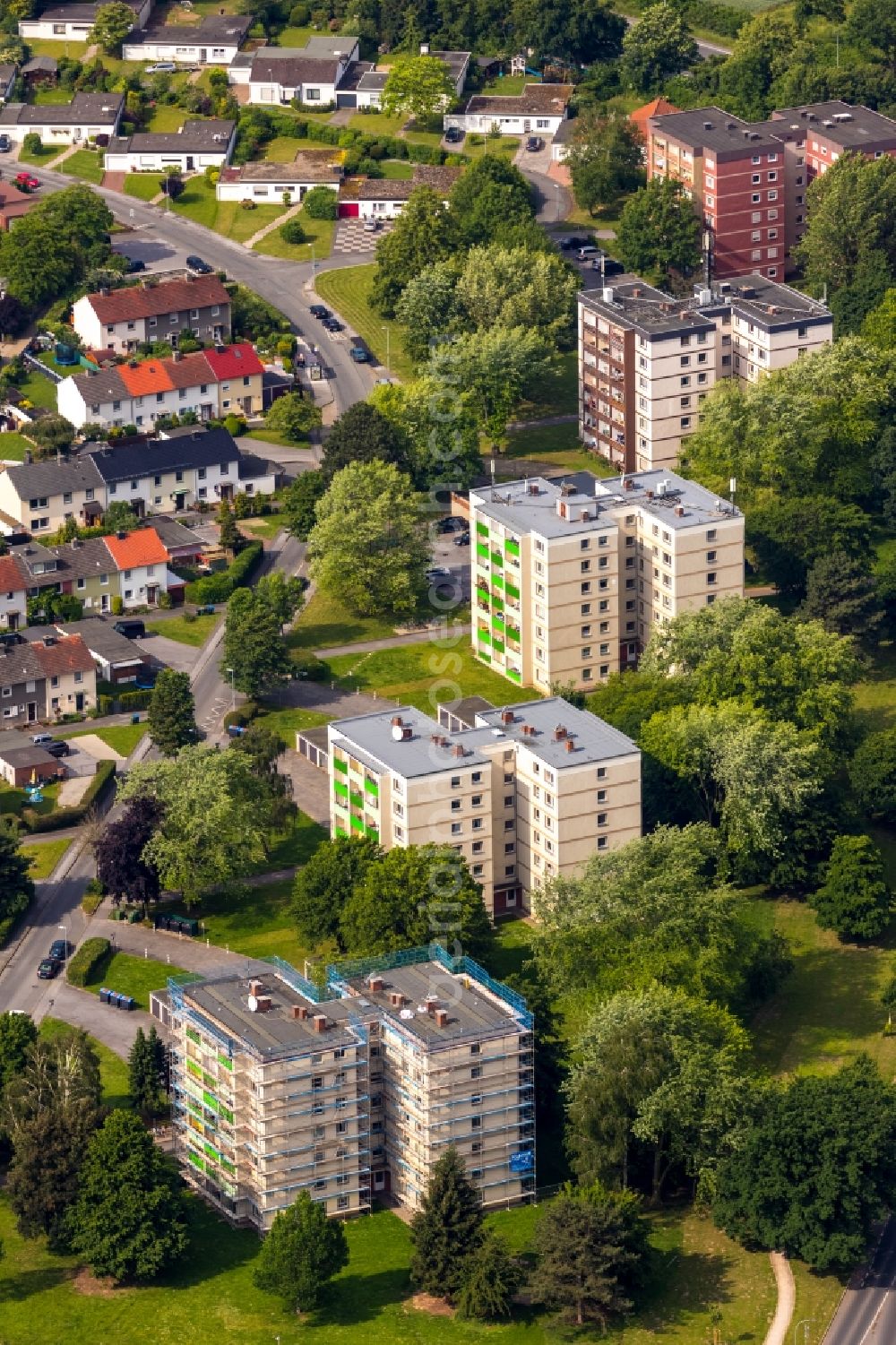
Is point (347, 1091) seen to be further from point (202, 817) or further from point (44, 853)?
point (44, 853)

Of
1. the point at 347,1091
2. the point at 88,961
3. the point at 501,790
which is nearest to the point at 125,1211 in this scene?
the point at 347,1091

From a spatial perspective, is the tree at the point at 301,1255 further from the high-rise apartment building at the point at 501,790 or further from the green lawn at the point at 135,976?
the high-rise apartment building at the point at 501,790

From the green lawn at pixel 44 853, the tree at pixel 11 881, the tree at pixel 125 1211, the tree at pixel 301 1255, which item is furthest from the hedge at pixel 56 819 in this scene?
the tree at pixel 301 1255

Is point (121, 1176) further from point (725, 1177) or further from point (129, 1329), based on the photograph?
point (725, 1177)

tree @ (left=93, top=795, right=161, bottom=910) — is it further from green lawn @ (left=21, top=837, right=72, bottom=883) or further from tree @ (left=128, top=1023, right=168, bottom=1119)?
tree @ (left=128, top=1023, right=168, bottom=1119)

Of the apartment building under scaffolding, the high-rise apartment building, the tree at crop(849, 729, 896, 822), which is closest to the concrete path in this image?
the apartment building under scaffolding
